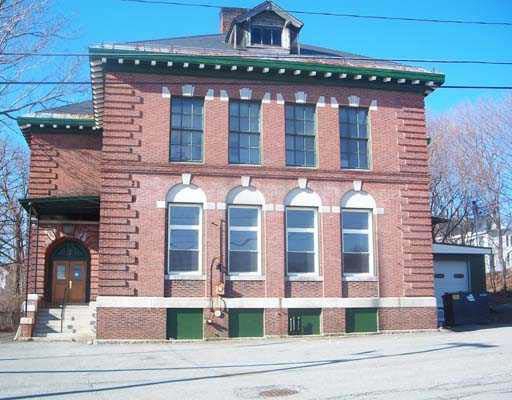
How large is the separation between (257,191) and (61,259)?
987 centimetres

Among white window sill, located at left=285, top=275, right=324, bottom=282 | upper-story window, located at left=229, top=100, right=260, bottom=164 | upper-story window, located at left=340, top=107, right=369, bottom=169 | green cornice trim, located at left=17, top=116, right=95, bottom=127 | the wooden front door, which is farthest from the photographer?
the wooden front door

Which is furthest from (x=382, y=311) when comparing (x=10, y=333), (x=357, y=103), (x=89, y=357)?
(x=10, y=333)

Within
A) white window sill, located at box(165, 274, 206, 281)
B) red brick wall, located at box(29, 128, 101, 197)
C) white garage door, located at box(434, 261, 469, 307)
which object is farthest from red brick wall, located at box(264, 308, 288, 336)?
white garage door, located at box(434, 261, 469, 307)

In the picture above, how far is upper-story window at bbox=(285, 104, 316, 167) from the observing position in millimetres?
23312

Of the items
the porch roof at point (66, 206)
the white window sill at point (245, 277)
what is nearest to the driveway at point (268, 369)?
the white window sill at point (245, 277)

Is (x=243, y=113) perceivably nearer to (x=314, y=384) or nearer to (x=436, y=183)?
(x=314, y=384)

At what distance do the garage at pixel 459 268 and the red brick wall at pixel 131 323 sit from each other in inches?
600

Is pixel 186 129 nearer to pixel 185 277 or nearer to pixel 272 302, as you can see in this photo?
pixel 185 277

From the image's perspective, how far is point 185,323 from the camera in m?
21.4

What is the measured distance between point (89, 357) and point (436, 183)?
39.2 metres

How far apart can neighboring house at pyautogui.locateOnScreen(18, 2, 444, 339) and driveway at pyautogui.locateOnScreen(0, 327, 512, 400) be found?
195 centimetres

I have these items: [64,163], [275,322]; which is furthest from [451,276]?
[64,163]

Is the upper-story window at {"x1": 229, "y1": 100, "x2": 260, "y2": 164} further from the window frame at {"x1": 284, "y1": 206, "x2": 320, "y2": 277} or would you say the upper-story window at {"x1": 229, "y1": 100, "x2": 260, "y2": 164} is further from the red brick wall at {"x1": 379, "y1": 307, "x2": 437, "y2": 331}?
the red brick wall at {"x1": 379, "y1": 307, "x2": 437, "y2": 331}

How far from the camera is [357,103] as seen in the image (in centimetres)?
2388
